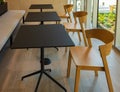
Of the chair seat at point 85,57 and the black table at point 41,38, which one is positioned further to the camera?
the chair seat at point 85,57

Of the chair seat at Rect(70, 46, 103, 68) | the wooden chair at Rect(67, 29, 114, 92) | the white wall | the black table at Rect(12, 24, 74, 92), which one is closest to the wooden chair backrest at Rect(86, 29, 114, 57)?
the wooden chair at Rect(67, 29, 114, 92)

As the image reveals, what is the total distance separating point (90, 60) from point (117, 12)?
2.11 metres

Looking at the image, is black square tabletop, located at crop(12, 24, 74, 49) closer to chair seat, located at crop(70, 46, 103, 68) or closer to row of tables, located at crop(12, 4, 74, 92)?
row of tables, located at crop(12, 4, 74, 92)

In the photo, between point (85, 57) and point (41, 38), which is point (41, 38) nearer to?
point (41, 38)

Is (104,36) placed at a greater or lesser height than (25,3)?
lesser

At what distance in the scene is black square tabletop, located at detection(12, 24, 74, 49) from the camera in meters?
2.19

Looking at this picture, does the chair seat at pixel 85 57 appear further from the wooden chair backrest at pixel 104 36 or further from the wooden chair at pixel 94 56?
the wooden chair backrest at pixel 104 36

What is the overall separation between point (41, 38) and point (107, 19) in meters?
3.14

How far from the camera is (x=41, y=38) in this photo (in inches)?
95.9

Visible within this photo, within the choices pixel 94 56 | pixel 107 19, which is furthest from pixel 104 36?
pixel 107 19

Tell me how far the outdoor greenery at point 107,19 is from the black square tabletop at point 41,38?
2.09 metres

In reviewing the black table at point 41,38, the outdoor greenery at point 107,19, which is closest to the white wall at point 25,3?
the outdoor greenery at point 107,19

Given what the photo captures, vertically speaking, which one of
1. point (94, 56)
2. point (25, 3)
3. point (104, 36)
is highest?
point (25, 3)

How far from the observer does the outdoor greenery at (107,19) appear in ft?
15.7
